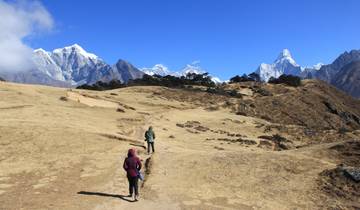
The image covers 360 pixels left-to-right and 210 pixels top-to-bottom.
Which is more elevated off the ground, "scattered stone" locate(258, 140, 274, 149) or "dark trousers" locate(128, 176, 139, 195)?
"scattered stone" locate(258, 140, 274, 149)

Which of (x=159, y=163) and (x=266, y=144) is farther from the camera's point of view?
(x=266, y=144)

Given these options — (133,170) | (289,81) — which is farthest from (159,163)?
(289,81)

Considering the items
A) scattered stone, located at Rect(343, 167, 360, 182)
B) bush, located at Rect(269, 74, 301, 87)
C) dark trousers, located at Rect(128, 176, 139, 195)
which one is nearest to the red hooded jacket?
dark trousers, located at Rect(128, 176, 139, 195)

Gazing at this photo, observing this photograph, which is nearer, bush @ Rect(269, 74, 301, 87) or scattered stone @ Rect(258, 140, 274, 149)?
scattered stone @ Rect(258, 140, 274, 149)

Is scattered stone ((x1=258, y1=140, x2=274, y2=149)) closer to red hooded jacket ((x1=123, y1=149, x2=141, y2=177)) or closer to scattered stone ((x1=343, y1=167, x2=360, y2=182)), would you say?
scattered stone ((x1=343, y1=167, x2=360, y2=182))

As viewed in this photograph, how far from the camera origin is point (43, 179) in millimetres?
24156

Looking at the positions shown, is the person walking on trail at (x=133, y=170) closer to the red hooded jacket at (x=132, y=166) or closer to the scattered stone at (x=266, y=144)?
the red hooded jacket at (x=132, y=166)

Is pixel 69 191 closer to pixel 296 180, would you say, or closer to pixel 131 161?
pixel 131 161

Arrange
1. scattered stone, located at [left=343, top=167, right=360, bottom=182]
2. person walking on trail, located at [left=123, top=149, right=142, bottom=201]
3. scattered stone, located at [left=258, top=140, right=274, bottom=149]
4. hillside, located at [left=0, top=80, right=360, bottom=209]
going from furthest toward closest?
scattered stone, located at [left=258, top=140, right=274, bottom=149], scattered stone, located at [left=343, top=167, right=360, bottom=182], hillside, located at [left=0, top=80, right=360, bottom=209], person walking on trail, located at [left=123, top=149, right=142, bottom=201]

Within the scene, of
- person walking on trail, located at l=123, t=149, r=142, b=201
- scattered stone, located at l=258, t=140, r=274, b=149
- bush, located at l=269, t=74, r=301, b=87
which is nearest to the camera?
person walking on trail, located at l=123, t=149, r=142, b=201

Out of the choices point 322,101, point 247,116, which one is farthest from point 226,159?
point 322,101

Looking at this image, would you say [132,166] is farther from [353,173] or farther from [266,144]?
[266,144]

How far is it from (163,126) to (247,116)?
25.5m

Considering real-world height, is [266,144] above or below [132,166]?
above
